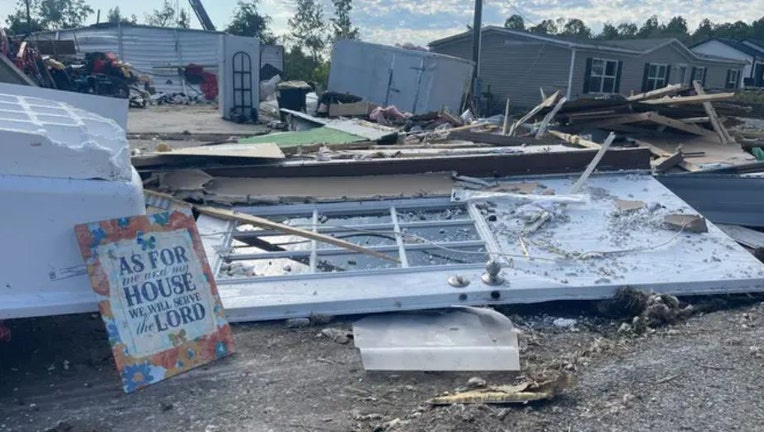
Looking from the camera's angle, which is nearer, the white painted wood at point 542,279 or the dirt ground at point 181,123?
the white painted wood at point 542,279

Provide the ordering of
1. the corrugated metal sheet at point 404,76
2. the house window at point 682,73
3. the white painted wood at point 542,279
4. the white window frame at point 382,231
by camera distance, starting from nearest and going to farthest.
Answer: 1. the white painted wood at point 542,279
2. the white window frame at point 382,231
3. the corrugated metal sheet at point 404,76
4. the house window at point 682,73

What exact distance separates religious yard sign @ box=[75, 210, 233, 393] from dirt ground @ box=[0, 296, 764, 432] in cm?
12

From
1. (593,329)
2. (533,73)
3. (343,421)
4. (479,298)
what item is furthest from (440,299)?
(533,73)

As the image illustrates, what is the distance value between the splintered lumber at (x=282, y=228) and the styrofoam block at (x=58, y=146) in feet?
4.64

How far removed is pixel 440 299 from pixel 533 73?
26.9 metres

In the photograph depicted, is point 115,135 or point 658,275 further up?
point 115,135

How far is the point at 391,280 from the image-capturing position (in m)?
4.25

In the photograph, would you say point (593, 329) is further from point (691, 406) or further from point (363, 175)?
point (363, 175)

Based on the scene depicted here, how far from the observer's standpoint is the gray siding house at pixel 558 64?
1118 inches

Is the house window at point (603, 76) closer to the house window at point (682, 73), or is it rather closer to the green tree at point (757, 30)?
the house window at point (682, 73)

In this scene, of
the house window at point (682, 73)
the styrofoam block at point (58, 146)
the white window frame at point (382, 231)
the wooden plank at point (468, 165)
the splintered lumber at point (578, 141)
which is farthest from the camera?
the house window at point (682, 73)

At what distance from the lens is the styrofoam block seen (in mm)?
3160

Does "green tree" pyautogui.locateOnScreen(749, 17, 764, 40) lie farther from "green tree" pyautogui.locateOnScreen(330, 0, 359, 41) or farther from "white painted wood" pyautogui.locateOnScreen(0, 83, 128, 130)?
"white painted wood" pyautogui.locateOnScreen(0, 83, 128, 130)

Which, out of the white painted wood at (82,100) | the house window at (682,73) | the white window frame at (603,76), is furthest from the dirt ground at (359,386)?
the house window at (682,73)
